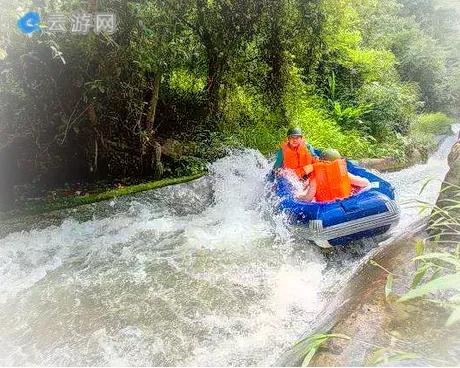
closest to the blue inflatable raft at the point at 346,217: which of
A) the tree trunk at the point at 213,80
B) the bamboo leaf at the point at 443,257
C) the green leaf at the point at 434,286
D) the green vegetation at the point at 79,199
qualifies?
the green vegetation at the point at 79,199

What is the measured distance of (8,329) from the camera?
385 centimetres

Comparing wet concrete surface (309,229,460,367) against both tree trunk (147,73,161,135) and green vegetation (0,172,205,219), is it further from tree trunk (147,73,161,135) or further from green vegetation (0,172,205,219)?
tree trunk (147,73,161,135)

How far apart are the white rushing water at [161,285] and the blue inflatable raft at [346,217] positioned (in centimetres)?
34

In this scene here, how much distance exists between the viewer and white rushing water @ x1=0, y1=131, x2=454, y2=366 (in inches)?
142

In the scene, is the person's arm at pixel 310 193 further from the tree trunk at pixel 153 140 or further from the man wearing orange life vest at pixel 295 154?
the tree trunk at pixel 153 140

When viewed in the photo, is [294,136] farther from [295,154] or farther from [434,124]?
[434,124]

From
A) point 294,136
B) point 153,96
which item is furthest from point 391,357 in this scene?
point 153,96

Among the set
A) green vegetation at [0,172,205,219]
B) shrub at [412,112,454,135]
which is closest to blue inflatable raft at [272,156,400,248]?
green vegetation at [0,172,205,219]

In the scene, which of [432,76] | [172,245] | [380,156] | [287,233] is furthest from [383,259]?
[432,76]

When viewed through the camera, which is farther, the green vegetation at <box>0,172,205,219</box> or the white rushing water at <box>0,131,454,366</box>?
the green vegetation at <box>0,172,205,219</box>

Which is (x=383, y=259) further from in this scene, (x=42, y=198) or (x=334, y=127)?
(x=334, y=127)

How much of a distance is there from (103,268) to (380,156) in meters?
8.62

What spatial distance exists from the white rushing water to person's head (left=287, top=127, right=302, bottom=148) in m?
0.83

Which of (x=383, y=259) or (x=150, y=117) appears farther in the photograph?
(x=150, y=117)
